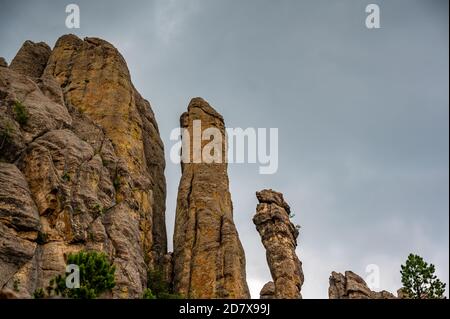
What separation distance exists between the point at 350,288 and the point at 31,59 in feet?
229

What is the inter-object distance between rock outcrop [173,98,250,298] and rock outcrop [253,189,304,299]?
488 centimetres

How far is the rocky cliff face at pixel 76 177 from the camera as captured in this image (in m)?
47.8

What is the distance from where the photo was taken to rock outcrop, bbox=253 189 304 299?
226ft

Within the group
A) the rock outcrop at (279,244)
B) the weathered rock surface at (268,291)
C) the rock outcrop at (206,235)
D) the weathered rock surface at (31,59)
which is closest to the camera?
the rock outcrop at (206,235)

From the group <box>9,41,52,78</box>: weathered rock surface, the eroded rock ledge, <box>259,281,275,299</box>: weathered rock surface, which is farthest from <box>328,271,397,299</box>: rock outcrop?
<box>9,41,52,78</box>: weathered rock surface

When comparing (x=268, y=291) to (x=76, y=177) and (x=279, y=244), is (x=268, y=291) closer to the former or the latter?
(x=279, y=244)

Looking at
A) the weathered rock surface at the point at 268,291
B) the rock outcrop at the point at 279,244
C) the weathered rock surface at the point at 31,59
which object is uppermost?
the weathered rock surface at the point at 31,59

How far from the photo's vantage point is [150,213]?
73.1 m

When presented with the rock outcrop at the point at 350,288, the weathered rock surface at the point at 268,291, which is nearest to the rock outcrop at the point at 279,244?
the weathered rock surface at the point at 268,291

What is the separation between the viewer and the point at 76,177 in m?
58.0

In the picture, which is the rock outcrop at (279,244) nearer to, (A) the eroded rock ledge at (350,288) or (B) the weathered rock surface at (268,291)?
(B) the weathered rock surface at (268,291)

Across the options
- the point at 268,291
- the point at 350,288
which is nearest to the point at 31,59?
the point at 268,291

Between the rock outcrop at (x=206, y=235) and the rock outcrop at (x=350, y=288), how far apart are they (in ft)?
54.2

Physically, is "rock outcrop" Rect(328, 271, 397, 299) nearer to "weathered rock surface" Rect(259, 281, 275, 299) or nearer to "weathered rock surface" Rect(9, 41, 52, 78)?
"weathered rock surface" Rect(259, 281, 275, 299)
